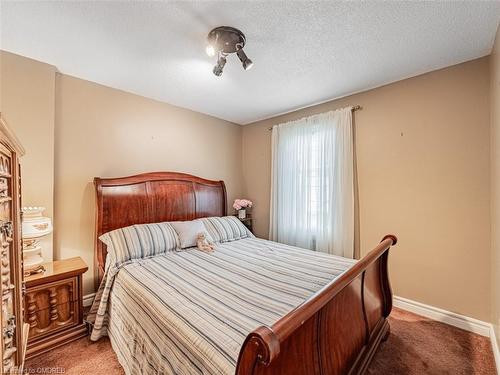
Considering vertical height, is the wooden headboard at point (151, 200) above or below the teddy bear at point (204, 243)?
above

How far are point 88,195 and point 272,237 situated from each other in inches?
94.4

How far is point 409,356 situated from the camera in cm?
171

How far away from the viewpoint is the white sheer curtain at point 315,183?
8.84ft

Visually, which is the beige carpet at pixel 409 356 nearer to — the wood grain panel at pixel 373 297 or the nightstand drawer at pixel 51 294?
the wood grain panel at pixel 373 297

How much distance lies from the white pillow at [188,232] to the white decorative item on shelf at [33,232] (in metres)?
1.09

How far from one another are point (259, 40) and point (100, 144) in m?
1.97

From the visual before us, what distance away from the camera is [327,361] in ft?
3.65

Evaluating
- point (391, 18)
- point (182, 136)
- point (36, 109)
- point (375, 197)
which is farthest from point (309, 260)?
point (36, 109)

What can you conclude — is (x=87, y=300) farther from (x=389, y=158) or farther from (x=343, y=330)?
(x=389, y=158)

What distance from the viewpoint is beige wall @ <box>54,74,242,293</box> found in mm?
2242

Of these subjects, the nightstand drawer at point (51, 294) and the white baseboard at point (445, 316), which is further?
the white baseboard at point (445, 316)

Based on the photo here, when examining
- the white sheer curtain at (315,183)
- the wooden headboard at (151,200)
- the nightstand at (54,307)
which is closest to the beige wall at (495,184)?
the white sheer curtain at (315,183)

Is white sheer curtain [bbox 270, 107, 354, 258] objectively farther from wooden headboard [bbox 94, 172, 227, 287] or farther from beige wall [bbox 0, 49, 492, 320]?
wooden headboard [bbox 94, 172, 227, 287]

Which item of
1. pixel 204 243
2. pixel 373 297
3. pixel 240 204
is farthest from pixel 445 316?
pixel 240 204
